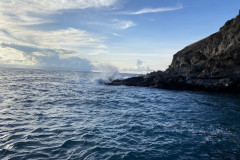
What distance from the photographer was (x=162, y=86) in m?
36.5

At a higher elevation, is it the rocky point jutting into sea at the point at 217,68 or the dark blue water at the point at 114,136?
the rocky point jutting into sea at the point at 217,68

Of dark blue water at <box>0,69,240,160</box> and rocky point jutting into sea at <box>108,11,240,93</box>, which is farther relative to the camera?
rocky point jutting into sea at <box>108,11,240,93</box>

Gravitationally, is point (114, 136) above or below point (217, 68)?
below

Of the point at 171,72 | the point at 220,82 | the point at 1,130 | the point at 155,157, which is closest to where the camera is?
the point at 155,157

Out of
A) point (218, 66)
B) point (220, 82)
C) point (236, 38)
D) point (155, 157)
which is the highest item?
point (236, 38)

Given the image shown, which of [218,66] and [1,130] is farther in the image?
[218,66]

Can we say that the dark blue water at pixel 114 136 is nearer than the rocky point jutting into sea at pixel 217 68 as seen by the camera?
Yes

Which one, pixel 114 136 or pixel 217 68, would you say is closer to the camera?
pixel 114 136

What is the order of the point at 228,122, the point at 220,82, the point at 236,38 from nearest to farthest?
the point at 228,122
the point at 236,38
the point at 220,82

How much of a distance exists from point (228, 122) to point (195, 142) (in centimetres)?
542

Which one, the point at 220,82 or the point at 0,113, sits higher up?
the point at 220,82

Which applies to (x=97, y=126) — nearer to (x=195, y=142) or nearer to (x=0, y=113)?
(x=195, y=142)

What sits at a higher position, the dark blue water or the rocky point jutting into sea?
the rocky point jutting into sea

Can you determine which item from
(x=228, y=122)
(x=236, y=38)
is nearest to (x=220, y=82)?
(x=236, y=38)
